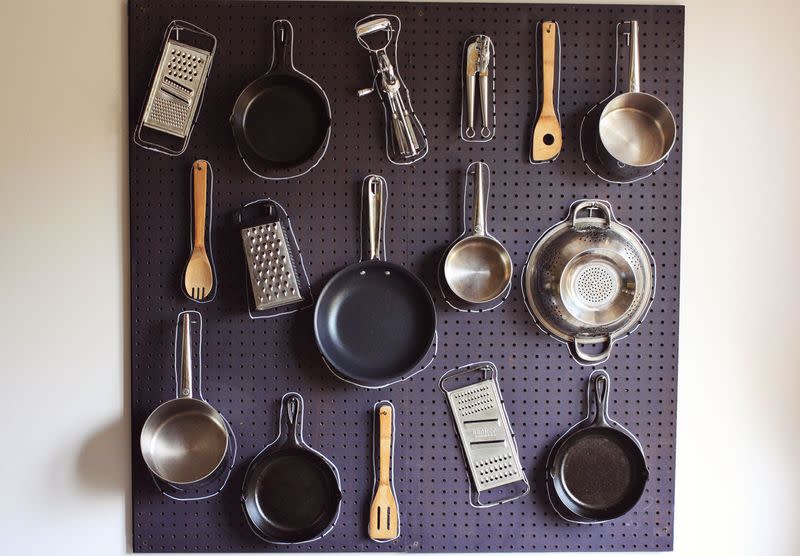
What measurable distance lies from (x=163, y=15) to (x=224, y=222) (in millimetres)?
525

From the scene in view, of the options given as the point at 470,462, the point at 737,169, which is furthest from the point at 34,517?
the point at 737,169

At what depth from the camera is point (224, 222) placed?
4.65ft

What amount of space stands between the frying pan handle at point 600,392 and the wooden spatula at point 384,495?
51cm

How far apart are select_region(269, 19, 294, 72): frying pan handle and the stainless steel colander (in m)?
0.76

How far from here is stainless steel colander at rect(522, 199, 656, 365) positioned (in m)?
1.38

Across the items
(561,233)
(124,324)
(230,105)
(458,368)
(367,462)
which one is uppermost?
(230,105)

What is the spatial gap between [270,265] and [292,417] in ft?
1.24

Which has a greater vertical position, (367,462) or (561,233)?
(561,233)

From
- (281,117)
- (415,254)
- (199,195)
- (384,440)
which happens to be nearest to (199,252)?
(199,195)

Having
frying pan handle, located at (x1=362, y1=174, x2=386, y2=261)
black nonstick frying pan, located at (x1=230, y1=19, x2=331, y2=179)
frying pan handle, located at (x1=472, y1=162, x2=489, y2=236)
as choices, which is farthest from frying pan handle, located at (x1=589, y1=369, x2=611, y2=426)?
black nonstick frying pan, located at (x1=230, y1=19, x2=331, y2=179)

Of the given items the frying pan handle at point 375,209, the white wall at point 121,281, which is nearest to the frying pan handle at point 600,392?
the white wall at point 121,281

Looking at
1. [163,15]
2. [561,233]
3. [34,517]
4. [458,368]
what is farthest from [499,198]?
[34,517]

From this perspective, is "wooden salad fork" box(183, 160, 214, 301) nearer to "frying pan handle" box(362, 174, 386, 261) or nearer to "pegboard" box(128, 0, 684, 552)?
"pegboard" box(128, 0, 684, 552)

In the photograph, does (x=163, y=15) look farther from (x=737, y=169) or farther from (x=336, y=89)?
(x=737, y=169)
